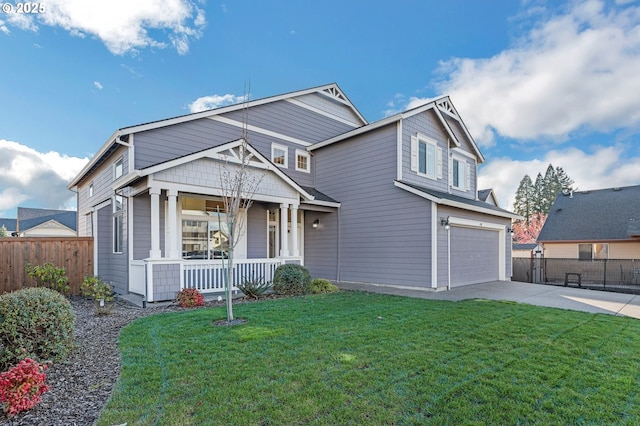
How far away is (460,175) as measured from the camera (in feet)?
49.8

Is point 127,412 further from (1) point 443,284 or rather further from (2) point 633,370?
(1) point 443,284

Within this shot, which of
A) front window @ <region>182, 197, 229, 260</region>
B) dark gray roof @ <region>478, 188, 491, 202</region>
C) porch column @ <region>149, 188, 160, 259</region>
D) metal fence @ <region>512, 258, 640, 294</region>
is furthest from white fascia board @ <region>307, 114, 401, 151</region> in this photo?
dark gray roof @ <region>478, 188, 491, 202</region>

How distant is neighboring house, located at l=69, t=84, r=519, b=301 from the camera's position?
9.10 m

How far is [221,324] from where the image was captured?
5.90 metres

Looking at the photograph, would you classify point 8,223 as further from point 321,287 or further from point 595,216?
point 595,216

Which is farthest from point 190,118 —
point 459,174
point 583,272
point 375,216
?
point 583,272

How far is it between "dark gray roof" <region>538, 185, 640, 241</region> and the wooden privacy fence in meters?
24.1

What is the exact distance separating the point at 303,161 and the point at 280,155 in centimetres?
128

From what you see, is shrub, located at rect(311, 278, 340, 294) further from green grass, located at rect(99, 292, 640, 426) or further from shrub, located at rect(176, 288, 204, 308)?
green grass, located at rect(99, 292, 640, 426)

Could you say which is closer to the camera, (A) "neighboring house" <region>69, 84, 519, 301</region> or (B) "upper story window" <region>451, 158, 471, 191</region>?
(A) "neighboring house" <region>69, 84, 519, 301</region>

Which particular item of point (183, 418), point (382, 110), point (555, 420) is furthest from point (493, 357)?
point (382, 110)

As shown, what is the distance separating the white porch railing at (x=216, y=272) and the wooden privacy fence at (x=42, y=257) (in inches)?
163

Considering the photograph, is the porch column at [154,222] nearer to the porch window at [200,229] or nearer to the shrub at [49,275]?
the porch window at [200,229]

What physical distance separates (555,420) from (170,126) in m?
11.1
